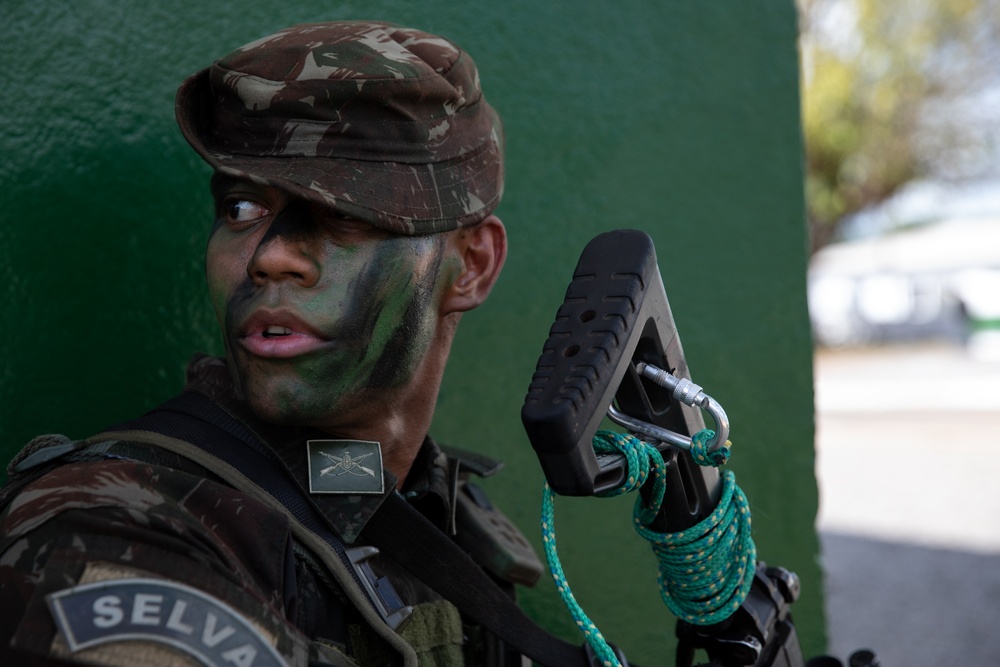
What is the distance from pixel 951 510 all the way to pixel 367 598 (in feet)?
17.3

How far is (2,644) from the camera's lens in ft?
3.30

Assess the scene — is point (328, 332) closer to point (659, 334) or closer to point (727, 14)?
point (659, 334)

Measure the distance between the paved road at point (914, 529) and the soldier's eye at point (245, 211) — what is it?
10.9ft

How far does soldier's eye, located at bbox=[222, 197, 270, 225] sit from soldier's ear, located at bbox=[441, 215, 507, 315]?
280 mm

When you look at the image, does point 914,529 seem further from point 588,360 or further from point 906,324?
point 906,324

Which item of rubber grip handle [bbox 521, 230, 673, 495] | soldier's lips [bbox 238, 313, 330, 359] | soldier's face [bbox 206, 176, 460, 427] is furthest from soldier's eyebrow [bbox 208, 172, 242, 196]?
rubber grip handle [bbox 521, 230, 673, 495]

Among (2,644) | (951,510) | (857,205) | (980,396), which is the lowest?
(857,205)

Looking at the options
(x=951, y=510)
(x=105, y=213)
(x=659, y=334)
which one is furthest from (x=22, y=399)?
(x=951, y=510)

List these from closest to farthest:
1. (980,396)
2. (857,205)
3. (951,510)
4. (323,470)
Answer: (323,470), (951,510), (980,396), (857,205)

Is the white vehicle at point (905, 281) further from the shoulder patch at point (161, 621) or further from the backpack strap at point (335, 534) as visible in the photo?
the shoulder patch at point (161, 621)

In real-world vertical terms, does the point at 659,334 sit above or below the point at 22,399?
above

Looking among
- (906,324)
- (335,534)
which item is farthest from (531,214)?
(906,324)

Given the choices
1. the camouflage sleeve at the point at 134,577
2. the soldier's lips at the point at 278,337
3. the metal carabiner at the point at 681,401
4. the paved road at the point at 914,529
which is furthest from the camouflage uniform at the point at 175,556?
the paved road at the point at 914,529

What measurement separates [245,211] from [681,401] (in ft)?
2.03
